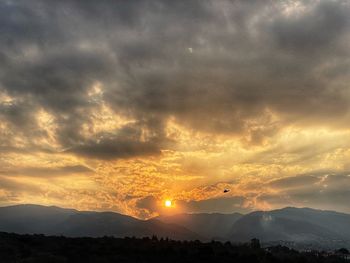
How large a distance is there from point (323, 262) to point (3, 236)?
120607 millimetres

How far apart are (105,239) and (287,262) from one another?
73601 mm

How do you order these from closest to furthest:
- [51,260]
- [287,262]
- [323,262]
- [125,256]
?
[51,260], [125,256], [287,262], [323,262]

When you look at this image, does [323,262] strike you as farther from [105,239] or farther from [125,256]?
[105,239]

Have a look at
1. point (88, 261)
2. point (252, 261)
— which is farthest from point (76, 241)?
point (252, 261)

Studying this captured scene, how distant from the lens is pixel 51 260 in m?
111

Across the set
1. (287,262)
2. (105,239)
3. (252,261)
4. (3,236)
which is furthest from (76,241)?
(287,262)

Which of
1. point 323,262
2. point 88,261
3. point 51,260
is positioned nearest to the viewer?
point 51,260

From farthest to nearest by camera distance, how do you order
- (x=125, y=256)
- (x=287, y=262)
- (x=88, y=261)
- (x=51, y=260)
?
1. (x=287, y=262)
2. (x=125, y=256)
3. (x=88, y=261)
4. (x=51, y=260)

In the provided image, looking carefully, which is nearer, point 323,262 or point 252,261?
point 252,261

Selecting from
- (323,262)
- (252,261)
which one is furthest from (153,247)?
(323,262)

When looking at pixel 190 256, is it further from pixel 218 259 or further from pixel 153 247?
pixel 153 247

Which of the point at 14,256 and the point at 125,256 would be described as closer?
the point at 14,256

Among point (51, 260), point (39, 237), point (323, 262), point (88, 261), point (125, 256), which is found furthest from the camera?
point (39, 237)

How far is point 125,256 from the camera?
132 metres
